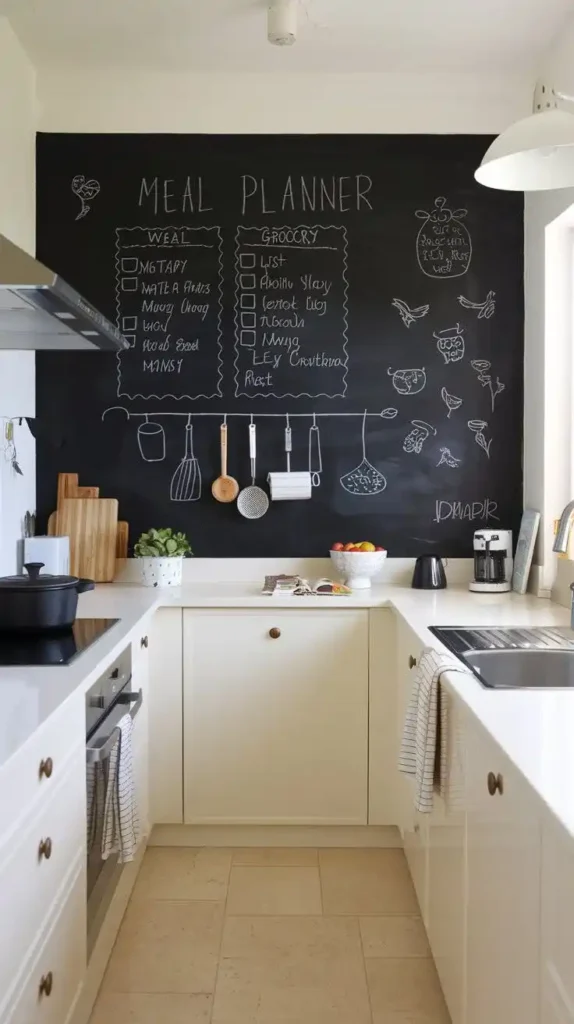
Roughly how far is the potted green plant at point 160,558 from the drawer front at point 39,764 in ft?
4.49

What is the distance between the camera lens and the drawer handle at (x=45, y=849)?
155 cm

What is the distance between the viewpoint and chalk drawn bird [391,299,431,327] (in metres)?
3.48

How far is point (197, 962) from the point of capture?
235cm

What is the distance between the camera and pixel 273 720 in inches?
119

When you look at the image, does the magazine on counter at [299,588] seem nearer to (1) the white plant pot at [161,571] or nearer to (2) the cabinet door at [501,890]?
(1) the white plant pot at [161,571]

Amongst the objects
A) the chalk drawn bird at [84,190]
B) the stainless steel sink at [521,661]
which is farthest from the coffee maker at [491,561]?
the chalk drawn bird at [84,190]

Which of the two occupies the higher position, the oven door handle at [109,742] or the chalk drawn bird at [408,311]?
the chalk drawn bird at [408,311]

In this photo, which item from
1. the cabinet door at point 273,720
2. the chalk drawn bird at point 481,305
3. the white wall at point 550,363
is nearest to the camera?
the cabinet door at point 273,720

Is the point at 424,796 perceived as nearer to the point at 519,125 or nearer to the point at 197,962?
the point at 197,962

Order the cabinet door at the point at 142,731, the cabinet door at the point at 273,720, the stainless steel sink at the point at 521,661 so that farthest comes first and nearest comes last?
the cabinet door at the point at 273,720, the cabinet door at the point at 142,731, the stainless steel sink at the point at 521,661

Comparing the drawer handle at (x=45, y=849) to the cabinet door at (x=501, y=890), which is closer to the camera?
the cabinet door at (x=501, y=890)

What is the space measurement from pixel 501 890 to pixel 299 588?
168 cm

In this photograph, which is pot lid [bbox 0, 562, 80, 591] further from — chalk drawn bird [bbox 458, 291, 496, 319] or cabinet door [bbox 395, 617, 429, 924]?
chalk drawn bird [bbox 458, 291, 496, 319]

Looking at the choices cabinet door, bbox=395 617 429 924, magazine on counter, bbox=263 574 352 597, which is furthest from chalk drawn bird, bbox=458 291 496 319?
cabinet door, bbox=395 617 429 924
